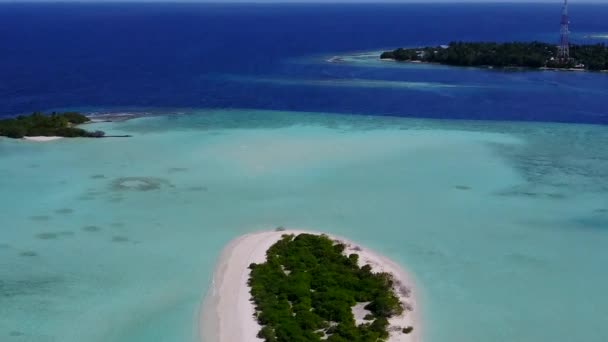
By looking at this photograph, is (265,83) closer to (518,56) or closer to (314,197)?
(518,56)

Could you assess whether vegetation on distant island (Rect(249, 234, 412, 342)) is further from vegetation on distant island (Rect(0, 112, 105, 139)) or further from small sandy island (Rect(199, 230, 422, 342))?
vegetation on distant island (Rect(0, 112, 105, 139))

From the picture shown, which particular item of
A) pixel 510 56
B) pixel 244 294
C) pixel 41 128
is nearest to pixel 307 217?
pixel 244 294

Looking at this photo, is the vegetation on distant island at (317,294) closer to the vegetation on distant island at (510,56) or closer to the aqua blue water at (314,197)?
the aqua blue water at (314,197)

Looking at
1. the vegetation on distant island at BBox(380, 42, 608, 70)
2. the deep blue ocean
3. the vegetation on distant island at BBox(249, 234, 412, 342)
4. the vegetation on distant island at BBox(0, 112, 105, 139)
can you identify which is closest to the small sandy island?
the vegetation on distant island at BBox(249, 234, 412, 342)

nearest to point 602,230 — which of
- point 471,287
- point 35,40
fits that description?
point 471,287

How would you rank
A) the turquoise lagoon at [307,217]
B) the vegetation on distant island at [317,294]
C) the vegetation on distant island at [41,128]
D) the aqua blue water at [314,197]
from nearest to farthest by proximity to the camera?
the vegetation on distant island at [317,294], the turquoise lagoon at [307,217], the aqua blue water at [314,197], the vegetation on distant island at [41,128]

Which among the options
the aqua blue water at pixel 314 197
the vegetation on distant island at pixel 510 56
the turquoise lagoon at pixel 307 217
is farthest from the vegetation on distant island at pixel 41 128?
the vegetation on distant island at pixel 510 56

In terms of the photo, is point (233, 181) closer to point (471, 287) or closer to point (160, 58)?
point (471, 287)
